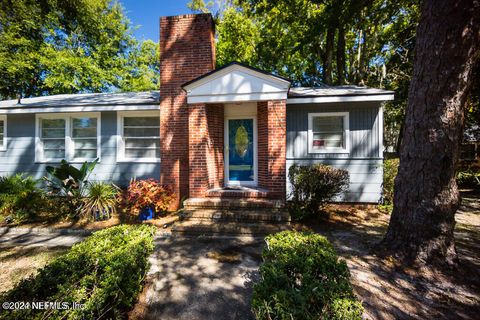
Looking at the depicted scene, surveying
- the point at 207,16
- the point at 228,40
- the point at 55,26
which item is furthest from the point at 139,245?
the point at 55,26

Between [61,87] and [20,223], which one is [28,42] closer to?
[61,87]

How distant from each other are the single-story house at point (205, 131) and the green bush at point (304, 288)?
3394 millimetres

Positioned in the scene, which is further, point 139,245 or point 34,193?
point 34,193

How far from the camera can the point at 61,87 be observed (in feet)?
55.4

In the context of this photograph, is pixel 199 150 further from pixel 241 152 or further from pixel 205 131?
pixel 241 152

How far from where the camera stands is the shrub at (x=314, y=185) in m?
5.76

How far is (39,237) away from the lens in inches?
211

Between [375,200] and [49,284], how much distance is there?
8352 millimetres

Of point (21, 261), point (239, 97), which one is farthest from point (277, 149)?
point (21, 261)

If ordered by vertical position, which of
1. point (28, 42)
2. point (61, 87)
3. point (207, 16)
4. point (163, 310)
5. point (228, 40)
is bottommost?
point (163, 310)

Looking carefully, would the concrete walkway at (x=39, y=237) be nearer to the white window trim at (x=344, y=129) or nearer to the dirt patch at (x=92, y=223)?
the dirt patch at (x=92, y=223)

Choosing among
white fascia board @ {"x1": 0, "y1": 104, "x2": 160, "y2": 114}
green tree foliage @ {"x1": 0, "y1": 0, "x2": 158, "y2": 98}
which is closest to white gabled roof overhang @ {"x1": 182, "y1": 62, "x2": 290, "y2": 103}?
white fascia board @ {"x1": 0, "y1": 104, "x2": 160, "y2": 114}

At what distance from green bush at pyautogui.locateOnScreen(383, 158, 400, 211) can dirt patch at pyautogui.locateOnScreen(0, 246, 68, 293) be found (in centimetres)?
881

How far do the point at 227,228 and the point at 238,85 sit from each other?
12.2ft
